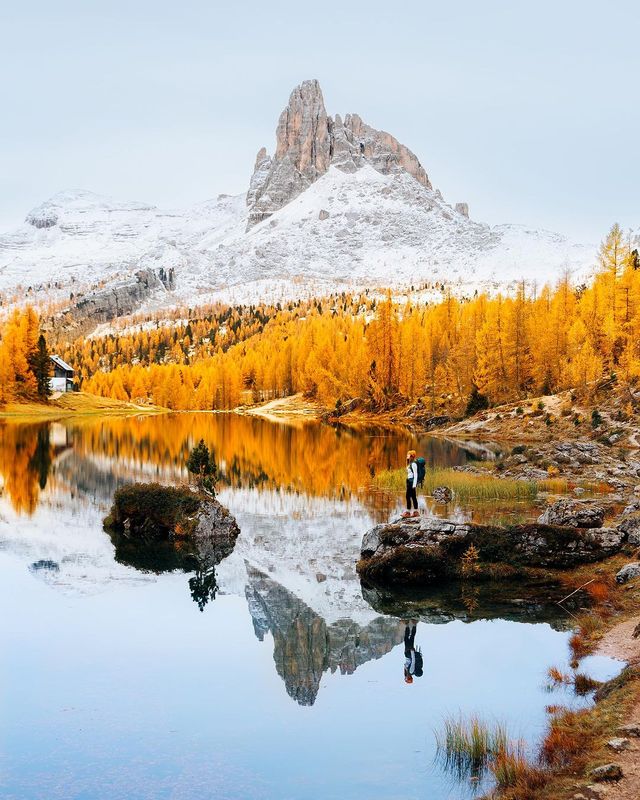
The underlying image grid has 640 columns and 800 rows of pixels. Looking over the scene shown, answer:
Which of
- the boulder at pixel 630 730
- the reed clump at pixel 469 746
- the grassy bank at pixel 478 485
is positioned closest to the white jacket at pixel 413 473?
Result: the grassy bank at pixel 478 485

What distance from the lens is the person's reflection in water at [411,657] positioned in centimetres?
1403

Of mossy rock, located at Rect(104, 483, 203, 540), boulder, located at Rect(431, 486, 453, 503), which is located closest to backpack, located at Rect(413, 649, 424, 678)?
mossy rock, located at Rect(104, 483, 203, 540)

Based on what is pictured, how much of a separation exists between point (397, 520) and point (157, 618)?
7903 millimetres

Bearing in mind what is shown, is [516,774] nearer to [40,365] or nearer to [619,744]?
[619,744]

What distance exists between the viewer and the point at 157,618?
17.8 meters

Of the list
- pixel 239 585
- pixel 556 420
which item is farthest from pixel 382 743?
pixel 556 420

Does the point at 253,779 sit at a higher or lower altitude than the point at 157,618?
higher

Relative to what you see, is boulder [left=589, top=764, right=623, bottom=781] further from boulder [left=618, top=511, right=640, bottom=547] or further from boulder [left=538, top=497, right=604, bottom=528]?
boulder [left=538, top=497, right=604, bottom=528]

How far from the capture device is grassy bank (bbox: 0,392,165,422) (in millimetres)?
104938

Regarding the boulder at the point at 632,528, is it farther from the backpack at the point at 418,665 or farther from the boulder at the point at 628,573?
the backpack at the point at 418,665

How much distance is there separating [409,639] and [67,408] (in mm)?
113340

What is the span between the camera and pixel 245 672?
14188mm

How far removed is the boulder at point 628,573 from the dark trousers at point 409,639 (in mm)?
Answer: 5991

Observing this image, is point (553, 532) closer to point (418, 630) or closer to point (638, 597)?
point (638, 597)
